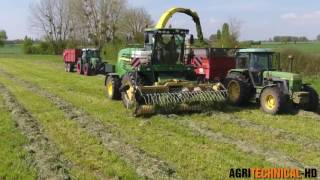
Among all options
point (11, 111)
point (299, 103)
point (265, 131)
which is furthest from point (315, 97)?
point (11, 111)

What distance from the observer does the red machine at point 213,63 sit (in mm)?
18203

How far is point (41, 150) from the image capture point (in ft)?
26.0

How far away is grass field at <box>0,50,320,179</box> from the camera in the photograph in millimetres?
6914

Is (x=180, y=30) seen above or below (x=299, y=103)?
above

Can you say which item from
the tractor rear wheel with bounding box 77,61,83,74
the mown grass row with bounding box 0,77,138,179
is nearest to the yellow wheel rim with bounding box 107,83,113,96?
the mown grass row with bounding box 0,77,138,179

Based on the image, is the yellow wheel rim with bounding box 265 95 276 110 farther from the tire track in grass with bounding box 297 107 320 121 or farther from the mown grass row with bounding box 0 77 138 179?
the mown grass row with bounding box 0 77 138 179

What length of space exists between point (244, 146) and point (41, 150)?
3472 millimetres

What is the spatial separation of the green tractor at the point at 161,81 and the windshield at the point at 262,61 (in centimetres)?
120

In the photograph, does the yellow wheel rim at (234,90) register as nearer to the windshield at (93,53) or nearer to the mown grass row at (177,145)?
the mown grass row at (177,145)

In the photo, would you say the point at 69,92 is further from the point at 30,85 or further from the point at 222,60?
the point at 222,60

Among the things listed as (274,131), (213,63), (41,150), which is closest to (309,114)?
(274,131)

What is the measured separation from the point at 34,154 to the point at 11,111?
4.60 meters

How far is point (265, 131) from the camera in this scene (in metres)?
9.64

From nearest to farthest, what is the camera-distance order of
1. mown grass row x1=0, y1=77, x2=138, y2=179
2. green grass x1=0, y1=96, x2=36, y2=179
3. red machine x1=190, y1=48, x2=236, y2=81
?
1. green grass x1=0, y1=96, x2=36, y2=179
2. mown grass row x1=0, y1=77, x2=138, y2=179
3. red machine x1=190, y1=48, x2=236, y2=81
